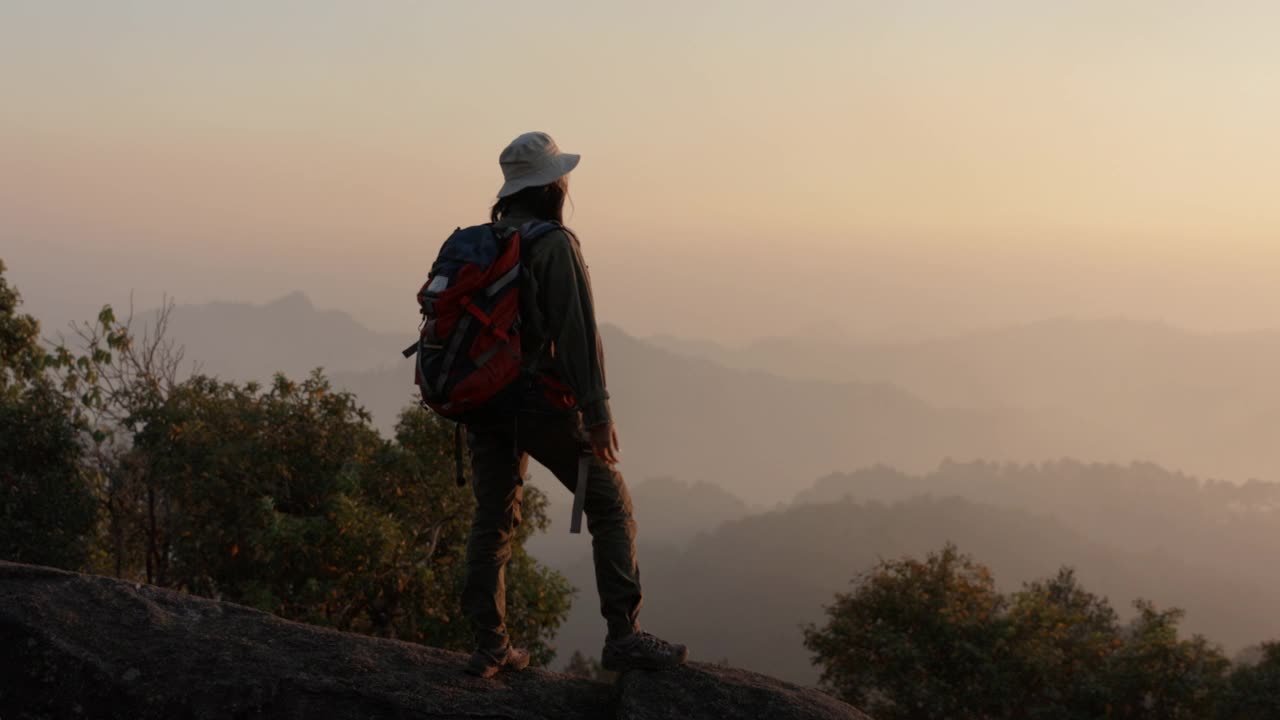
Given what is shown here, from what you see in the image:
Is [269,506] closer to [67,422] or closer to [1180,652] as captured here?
[67,422]

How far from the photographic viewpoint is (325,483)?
1833cm

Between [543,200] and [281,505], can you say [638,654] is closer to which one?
[543,200]

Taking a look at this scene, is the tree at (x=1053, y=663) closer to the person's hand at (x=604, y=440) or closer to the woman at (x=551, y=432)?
the woman at (x=551, y=432)

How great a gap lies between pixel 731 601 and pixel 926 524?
45.7m

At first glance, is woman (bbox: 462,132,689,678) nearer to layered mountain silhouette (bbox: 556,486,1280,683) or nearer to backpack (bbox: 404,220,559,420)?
backpack (bbox: 404,220,559,420)

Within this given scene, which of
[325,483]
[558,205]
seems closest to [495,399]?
[558,205]

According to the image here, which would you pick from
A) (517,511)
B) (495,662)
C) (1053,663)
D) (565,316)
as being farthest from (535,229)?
(1053,663)

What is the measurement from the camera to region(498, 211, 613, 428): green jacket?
497 centimetres

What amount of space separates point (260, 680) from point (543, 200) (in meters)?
2.87

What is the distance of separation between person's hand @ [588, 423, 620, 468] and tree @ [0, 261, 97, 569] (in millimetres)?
16860

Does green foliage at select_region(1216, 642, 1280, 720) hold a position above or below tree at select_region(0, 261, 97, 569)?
above

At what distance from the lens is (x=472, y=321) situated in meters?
4.93

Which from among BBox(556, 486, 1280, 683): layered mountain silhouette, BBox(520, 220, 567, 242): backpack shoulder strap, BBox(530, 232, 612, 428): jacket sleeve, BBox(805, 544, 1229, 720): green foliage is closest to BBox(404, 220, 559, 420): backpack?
BBox(520, 220, 567, 242): backpack shoulder strap

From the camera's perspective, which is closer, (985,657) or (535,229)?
(535,229)
